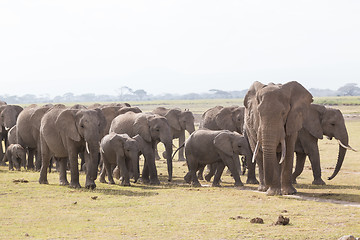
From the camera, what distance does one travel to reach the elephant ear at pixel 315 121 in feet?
71.1

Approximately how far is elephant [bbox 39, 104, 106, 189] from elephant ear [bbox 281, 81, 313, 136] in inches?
218

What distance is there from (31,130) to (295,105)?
41.1ft

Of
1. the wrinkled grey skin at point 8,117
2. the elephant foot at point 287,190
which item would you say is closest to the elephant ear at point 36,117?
the wrinkled grey skin at point 8,117

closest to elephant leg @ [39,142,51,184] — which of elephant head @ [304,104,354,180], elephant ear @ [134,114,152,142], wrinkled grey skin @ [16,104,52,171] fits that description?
elephant ear @ [134,114,152,142]

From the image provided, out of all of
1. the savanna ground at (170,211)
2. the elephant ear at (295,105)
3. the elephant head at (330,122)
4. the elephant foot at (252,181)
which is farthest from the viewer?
the elephant foot at (252,181)

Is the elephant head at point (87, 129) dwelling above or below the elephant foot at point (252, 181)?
above

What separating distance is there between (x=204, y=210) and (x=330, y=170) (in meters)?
12.7

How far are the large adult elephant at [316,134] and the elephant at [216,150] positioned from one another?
1891 millimetres

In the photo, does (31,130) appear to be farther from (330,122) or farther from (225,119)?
(330,122)

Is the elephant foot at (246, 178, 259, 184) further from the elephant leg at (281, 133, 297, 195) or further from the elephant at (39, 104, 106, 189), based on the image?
the elephant at (39, 104, 106, 189)

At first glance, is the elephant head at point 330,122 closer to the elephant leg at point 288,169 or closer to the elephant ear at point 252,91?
the elephant ear at point 252,91

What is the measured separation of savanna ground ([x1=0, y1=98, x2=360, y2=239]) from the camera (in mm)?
12523

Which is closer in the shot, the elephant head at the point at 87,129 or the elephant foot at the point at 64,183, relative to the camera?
the elephant head at the point at 87,129

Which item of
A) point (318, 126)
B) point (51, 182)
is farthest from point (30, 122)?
point (318, 126)
